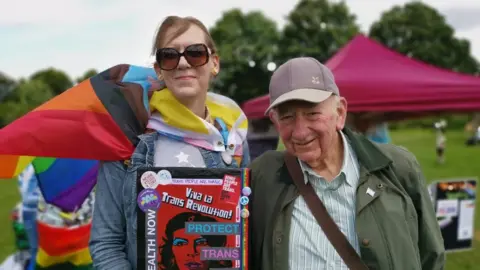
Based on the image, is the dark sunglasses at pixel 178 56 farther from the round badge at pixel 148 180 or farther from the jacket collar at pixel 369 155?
the jacket collar at pixel 369 155

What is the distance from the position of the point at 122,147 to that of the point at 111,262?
1.48 feet

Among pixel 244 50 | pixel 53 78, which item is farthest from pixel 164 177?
pixel 53 78

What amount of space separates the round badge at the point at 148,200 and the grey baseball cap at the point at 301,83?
1.84 ft

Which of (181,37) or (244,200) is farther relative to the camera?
(181,37)

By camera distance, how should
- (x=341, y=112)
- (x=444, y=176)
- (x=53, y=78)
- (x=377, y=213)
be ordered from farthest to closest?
(x=53, y=78), (x=444, y=176), (x=341, y=112), (x=377, y=213)

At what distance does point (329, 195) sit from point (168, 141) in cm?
69

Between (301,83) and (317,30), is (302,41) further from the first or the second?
(301,83)

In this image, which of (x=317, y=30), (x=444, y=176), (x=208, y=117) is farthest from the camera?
(x=317, y=30)

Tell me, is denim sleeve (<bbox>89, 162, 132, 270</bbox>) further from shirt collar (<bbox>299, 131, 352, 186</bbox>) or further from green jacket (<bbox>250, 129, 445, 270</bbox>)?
shirt collar (<bbox>299, 131, 352, 186</bbox>)

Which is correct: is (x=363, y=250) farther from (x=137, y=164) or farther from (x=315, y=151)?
(x=137, y=164)

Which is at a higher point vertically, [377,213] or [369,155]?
[369,155]

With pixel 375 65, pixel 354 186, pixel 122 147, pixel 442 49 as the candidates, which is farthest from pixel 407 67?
pixel 442 49

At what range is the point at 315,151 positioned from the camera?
1854 millimetres

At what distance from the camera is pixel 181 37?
1.92m
